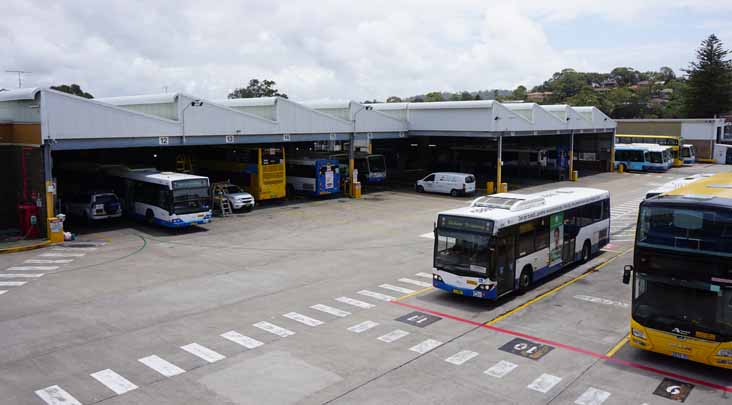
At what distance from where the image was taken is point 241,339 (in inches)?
575

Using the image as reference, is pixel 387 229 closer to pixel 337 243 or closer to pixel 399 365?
pixel 337 243

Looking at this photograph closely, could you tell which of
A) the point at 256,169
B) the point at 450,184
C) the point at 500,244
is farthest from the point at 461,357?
the point at 450,184

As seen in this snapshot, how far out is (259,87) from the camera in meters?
127

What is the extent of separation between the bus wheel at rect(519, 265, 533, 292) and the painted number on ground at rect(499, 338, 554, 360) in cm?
393

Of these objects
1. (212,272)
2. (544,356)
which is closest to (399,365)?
(544,356)

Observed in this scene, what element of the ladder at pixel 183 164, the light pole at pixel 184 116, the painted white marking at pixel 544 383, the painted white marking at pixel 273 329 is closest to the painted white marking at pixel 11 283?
the painted white marking at pixel 273 329

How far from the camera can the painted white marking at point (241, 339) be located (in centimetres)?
1419

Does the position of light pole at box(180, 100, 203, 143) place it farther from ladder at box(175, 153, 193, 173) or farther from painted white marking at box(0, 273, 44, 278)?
painted white marking at box(0, 273, 44, 278)

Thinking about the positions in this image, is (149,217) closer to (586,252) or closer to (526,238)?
(526,238)

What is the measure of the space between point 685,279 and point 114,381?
1196cm

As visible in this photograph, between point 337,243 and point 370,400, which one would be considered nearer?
point 370,400

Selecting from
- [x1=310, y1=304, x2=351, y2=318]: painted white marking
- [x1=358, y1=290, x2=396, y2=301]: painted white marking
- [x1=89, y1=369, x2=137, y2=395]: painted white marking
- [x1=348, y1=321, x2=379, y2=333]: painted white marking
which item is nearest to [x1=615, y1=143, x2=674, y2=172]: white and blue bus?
[x1=358, y1=290, x2=396, y2=301]: painted white marking

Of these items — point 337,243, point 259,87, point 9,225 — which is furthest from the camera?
point 259,87

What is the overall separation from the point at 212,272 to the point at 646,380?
14754mm
